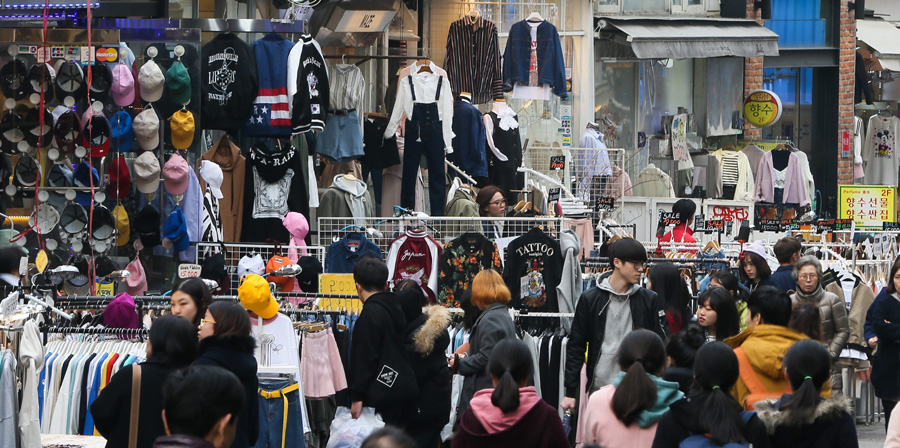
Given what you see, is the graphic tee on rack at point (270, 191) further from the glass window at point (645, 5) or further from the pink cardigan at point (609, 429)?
the glass window at point (645, 5)

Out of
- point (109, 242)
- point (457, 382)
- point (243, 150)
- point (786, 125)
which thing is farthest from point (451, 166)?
→ point (786, 125)

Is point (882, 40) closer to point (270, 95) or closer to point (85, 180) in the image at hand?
point (270, 95)

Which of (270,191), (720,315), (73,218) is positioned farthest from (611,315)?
(270,191)

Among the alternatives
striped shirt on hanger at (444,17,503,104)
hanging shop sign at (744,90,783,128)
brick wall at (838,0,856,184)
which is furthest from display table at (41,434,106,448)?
brick wall at (838,0,856,184)

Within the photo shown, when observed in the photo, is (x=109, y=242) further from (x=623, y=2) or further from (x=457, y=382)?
(x=623, y=2)

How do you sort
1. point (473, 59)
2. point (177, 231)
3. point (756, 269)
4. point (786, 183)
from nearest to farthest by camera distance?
1. point (756, 269)
2. point (177, 231)
3. point (473, 59)
4. point (786, 183)

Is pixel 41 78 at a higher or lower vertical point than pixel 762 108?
lower

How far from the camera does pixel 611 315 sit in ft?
24.2

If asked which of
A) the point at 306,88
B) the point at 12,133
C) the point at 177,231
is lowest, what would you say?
the point at 177,231

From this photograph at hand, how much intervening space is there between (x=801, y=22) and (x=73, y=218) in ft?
57.6

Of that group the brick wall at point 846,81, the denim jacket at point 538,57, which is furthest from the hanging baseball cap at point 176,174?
the brick wall at point 846,81

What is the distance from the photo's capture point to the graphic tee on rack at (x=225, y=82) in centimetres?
1190

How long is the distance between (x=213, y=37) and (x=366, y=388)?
20.6ft

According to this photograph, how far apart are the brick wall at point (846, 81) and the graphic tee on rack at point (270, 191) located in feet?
50.1
